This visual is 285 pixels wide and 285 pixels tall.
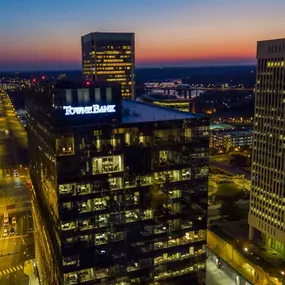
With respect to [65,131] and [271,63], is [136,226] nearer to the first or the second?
[65,131]

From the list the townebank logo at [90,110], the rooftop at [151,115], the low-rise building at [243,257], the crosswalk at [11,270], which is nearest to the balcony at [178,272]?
the rooftop at [151,115]

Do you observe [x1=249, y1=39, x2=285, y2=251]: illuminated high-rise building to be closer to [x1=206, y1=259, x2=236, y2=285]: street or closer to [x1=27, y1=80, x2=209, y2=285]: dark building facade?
[x1=206, y1=259, x2=236, y2=285]: street

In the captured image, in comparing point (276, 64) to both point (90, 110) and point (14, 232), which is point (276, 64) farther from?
point (14, 232)

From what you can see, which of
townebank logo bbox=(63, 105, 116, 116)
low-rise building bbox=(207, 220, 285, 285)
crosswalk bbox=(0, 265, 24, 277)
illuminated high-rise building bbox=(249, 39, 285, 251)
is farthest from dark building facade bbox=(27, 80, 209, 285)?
illuminated high-rise building bbox=(249, 39, 285, 251)

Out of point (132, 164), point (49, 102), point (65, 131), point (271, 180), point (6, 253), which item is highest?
point (49, 102)

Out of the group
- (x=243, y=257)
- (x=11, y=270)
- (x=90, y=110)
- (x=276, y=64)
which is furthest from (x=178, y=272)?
(x=276, y=64)

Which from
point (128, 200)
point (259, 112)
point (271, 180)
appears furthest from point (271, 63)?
point (128, 200)
